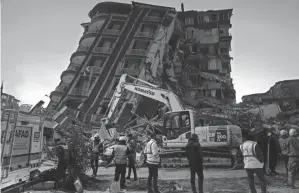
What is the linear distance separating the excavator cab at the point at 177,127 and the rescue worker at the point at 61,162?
578 cm

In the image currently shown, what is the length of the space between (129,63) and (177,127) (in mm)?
20010

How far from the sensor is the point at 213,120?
1573 centimetres

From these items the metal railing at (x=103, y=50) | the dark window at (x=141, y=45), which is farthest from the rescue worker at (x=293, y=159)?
the metal railing at (x=103, y=50)

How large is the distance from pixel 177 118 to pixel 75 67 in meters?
25.1

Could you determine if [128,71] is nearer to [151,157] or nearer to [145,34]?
[145,34]

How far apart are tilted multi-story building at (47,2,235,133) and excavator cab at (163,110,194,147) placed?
43.2 feet

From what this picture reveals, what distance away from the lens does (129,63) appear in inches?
1204

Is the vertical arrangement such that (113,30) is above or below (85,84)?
above

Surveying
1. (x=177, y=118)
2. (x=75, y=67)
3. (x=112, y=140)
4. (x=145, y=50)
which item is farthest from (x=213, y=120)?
(x=75, y=67)

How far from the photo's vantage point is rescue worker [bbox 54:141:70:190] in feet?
23.4

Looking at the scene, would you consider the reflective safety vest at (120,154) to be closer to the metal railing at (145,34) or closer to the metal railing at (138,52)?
the metal railing at (138,52)

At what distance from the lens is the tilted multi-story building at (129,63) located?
28.7 metres

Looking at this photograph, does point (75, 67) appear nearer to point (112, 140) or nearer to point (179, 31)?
point (179, 31)

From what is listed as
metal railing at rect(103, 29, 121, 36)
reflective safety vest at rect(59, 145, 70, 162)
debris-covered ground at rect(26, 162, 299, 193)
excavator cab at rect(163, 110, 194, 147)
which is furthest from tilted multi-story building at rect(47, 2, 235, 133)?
reflective safety vest at rect(59, 145, 70, 162)
